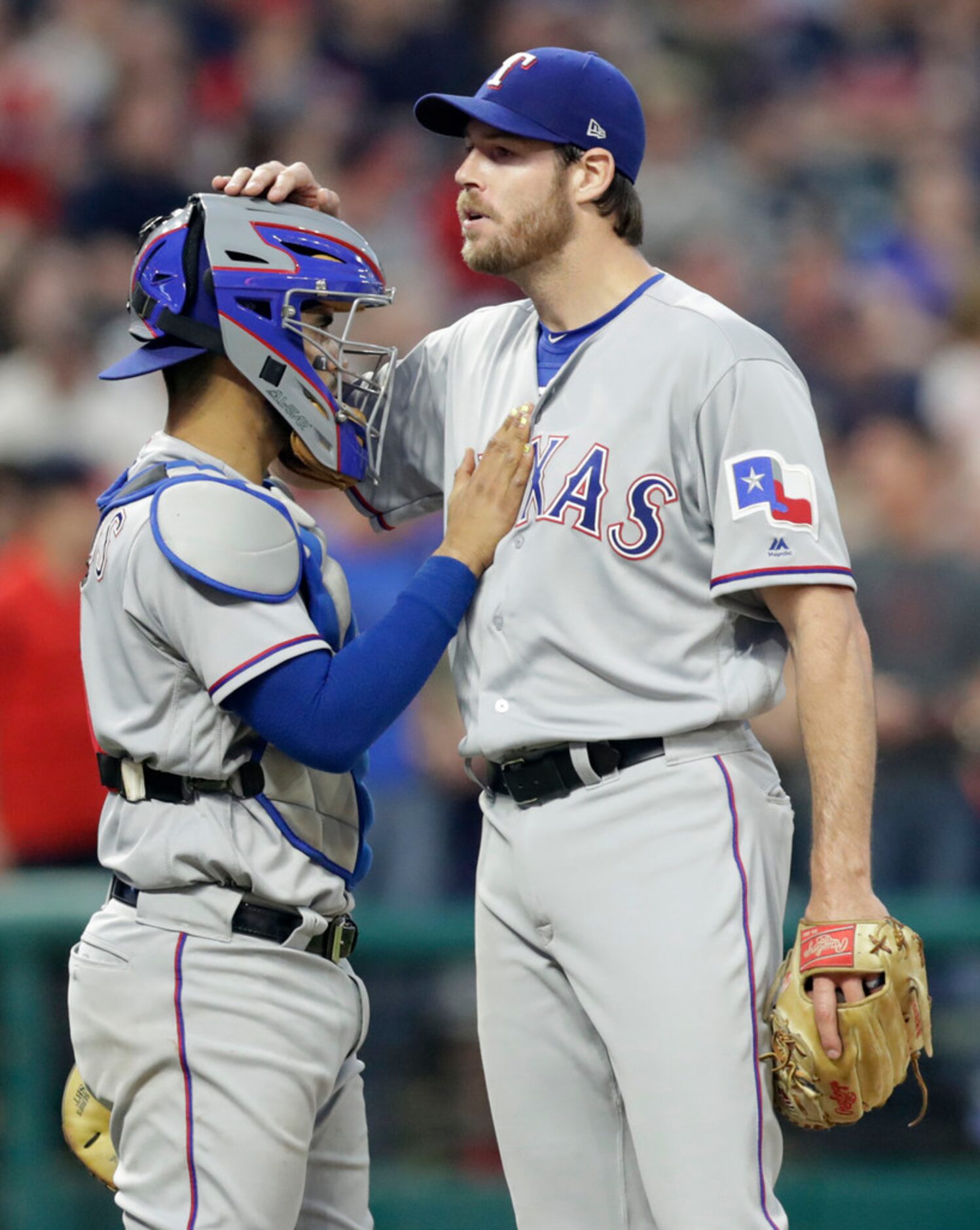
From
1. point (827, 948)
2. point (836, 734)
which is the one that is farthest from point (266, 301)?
point (827, 948)

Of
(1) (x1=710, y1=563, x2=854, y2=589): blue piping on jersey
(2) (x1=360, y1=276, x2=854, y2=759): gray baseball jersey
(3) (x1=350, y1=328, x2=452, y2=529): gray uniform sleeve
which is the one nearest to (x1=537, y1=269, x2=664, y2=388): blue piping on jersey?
(2) (x1=360, y1=276, x2=854, y2=759): gray baseball jersey

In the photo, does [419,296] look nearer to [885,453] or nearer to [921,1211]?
[885,453]

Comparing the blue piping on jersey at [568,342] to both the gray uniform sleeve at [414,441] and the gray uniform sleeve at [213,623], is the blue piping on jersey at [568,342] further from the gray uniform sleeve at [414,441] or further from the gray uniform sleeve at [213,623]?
the gray uniform sleeve at [213,623]

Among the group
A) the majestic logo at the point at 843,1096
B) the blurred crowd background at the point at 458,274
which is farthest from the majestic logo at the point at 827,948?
the blurred crowd background at the point at 458,274

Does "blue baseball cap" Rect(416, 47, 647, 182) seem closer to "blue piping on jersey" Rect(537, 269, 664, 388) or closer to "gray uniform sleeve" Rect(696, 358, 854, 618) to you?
"blue piping on jersey" Rect(537, 269, 664, 388)

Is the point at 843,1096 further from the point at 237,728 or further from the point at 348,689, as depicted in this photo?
the point at 237,728
